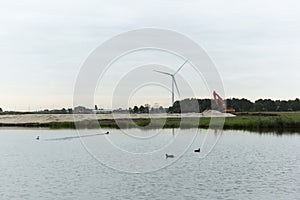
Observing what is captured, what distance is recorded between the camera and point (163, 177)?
1106 inches

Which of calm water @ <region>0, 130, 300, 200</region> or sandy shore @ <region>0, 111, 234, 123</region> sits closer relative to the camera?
calm water @ <region>0, 130, 300, 200</region>

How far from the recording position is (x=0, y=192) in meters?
24.1

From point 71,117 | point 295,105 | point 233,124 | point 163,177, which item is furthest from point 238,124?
point 295,105

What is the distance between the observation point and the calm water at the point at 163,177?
23.2 m

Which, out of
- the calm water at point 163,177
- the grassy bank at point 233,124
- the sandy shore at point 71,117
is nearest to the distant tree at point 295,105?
the sandy shore at point 71,117

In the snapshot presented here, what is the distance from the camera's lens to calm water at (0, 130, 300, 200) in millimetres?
23205

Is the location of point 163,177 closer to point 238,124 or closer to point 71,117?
point 238,124

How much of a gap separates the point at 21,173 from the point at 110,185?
7301 millimetres

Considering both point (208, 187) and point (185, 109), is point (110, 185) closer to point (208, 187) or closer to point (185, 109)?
point (208, 187)

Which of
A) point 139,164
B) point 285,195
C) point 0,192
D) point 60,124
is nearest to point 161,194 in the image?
point 285,195

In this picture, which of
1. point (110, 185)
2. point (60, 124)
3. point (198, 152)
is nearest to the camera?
point (110, 185)

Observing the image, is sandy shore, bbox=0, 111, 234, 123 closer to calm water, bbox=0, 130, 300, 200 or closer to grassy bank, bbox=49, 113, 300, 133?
grassy bank, bbox=49, 113, 300, 133

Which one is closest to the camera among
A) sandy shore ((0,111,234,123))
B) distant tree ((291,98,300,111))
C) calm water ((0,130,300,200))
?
calm water ((0,130,300,200))

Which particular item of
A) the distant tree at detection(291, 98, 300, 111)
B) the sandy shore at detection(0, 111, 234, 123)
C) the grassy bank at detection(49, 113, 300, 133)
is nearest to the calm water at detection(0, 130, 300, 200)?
the grassy bank at detection(49, 113, 300, 133)
